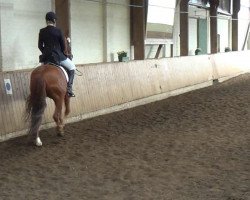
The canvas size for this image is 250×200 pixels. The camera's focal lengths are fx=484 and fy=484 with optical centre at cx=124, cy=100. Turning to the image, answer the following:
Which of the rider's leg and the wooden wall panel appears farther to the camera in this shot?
the rider's leg

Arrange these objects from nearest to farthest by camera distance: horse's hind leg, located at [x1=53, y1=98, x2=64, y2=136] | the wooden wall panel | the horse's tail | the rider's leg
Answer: the horse's tail
horse's hind leg, located at [x1=53, y1=98, x2=64, y2=136]
the wooden wall panel
the rider's leg

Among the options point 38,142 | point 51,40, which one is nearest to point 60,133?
point 38,142

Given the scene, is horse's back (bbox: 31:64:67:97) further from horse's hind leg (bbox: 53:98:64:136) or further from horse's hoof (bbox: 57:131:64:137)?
horse's hoof (bbox: 57:131:64:137)

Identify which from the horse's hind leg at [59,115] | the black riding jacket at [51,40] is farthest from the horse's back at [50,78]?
the black riding jacket at [51,40]

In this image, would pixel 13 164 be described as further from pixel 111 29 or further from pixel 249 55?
pixel 249 55

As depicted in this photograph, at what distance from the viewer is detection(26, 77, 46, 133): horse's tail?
754cm

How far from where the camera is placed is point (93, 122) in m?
9.73

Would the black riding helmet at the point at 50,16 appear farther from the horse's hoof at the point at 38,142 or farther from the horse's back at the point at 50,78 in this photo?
the horse's hoof at the point at 38,142

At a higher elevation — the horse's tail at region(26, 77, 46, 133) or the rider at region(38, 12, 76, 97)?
the rider at region(38, 12, 76, 97)

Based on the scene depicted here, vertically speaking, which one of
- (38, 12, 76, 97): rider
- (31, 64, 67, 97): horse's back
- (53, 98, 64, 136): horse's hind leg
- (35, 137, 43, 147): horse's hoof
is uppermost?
(38, 12, 76, 97): rider

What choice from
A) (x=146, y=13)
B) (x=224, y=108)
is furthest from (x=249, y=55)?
(x=224, y=108)

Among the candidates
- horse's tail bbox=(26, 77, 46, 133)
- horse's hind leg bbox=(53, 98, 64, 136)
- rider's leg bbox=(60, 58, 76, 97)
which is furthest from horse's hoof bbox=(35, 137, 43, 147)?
rider's leg bbox=(60, 58, 76, 97)

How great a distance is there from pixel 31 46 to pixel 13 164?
22.4 feet

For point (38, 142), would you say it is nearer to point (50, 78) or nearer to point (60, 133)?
point (60, 133)
